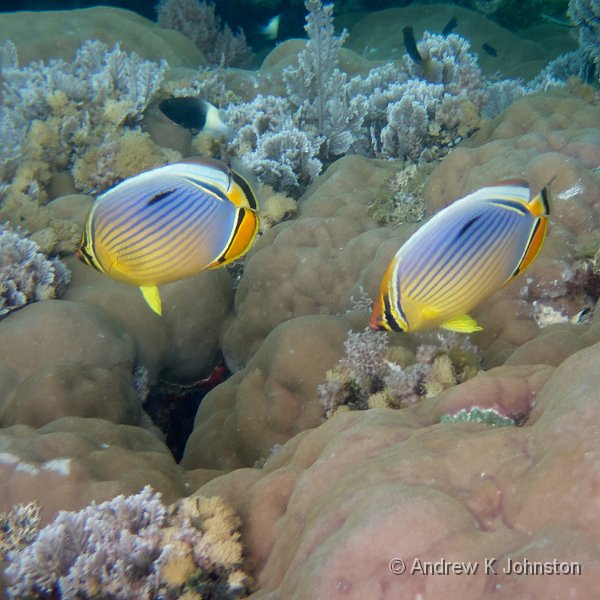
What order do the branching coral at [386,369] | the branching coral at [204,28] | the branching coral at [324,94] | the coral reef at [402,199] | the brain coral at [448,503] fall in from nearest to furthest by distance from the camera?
the brain coral at [448,503]
the branching coral at [386,369]
the coral reef at [402,199]
the branching coral at [324,94]
the branching coral at [204,28]

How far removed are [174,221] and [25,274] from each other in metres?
2.72

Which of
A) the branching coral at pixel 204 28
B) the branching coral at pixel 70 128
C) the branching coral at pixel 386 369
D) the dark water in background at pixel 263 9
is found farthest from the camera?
the dark water in background at pixel 263 9

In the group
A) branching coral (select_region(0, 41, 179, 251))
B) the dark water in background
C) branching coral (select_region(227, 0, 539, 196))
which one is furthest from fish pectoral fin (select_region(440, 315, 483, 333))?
the dark water in background

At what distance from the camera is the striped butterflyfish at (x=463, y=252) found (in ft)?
7.06

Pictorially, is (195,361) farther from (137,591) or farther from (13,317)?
(137,591)

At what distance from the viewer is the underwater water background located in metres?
1.72

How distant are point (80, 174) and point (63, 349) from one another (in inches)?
101

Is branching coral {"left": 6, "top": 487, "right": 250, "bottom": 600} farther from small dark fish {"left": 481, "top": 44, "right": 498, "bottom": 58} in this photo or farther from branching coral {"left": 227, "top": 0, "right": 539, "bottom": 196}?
small dark fish {"left": 481, "top": 44, "right": 498, "bottom": 58}

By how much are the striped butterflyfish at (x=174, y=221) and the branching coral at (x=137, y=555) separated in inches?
41.2

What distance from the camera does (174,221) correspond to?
240 centimetres

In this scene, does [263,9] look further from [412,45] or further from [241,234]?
[241,234]

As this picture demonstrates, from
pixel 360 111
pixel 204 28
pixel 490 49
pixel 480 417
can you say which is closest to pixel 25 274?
pixel 480 417

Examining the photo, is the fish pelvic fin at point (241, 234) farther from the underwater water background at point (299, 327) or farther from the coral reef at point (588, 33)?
the coral reef at point (588, 33)

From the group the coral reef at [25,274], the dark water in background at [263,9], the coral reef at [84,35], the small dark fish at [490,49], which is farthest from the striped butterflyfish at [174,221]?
the dark water in background at [263,9]
